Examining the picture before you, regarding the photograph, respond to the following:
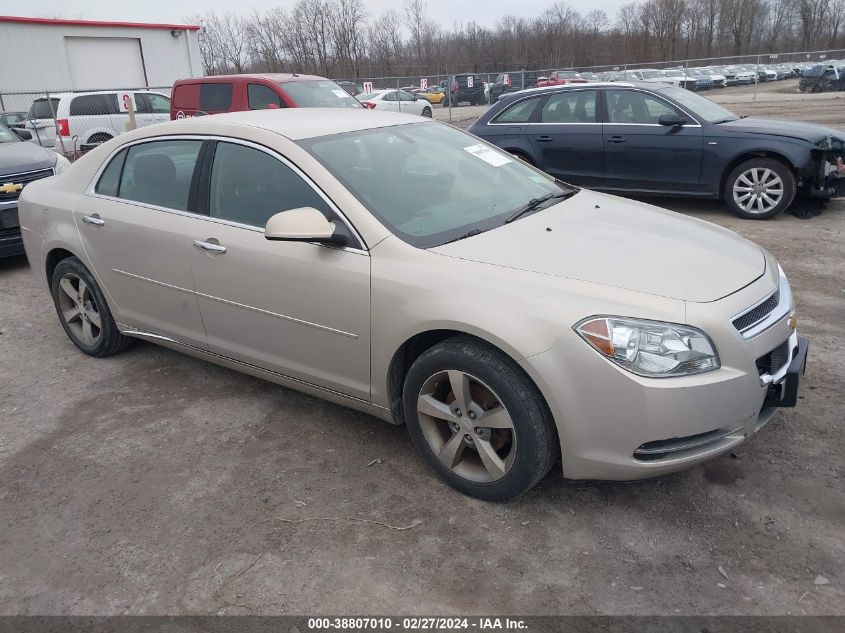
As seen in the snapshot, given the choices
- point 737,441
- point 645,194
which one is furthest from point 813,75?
point 737,441

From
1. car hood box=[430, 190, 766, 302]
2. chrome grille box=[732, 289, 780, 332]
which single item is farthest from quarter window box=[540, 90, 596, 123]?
chrome grille box=[732, 289, 780, 332]

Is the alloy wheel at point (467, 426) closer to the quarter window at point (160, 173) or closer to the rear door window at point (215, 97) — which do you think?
the quarter window at point (160, 173)

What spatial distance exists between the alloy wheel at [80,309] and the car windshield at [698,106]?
6.67 metres

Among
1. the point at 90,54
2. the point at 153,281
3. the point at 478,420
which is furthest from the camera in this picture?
the point at 90,54

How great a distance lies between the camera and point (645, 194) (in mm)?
8297

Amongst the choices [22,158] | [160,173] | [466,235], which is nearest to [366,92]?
[22,158]

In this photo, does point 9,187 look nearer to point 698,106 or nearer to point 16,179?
point 16,179

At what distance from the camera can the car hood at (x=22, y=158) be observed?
24.0 feet

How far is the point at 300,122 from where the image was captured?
12.3ft

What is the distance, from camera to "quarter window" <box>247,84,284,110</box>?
10586 mm

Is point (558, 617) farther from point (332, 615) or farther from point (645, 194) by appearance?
point (645, 194)

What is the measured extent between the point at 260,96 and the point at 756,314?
9.47m

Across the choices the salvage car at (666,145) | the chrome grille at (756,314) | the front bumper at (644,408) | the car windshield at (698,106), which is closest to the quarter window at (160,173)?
the front bumper at (644,408)

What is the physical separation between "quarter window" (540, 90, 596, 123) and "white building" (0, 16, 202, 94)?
23890mm
